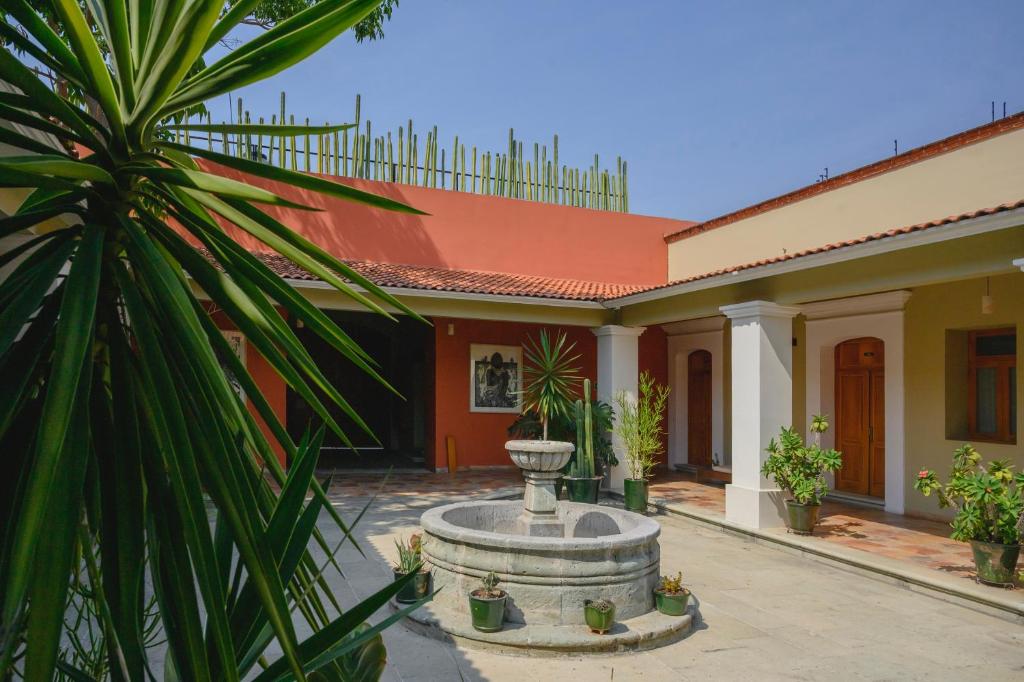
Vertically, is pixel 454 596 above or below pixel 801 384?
below

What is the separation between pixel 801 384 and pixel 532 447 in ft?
24.7

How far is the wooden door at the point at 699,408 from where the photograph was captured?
15.0m

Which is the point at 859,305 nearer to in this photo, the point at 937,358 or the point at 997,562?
the point at 937,358

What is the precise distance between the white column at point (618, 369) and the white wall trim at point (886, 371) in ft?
9.72

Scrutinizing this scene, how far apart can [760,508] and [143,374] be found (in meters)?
8.96

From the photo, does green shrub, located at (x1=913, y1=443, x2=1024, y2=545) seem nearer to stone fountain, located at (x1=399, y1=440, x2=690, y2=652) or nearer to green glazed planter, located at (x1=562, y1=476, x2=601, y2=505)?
stone fountain, located at (x1=399, y1=440, x2=690, y2=652)

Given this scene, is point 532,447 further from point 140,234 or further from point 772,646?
point 140,234

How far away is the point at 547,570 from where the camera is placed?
5.57 meters

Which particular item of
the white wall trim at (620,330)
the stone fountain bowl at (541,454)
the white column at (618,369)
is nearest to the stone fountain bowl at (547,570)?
the stone fountain bowl at (541,454)

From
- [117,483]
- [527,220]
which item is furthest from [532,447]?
[527,220]

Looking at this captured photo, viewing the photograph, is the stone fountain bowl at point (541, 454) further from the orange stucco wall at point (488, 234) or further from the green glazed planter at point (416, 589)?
the orange stucco wall at point (488, 234)

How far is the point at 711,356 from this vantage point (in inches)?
584

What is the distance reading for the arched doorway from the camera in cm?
1109

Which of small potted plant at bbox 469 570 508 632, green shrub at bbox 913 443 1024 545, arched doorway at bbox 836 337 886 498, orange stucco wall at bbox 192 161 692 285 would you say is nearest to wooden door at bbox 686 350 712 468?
orange stucco wall at bbox 192 161 692 285
